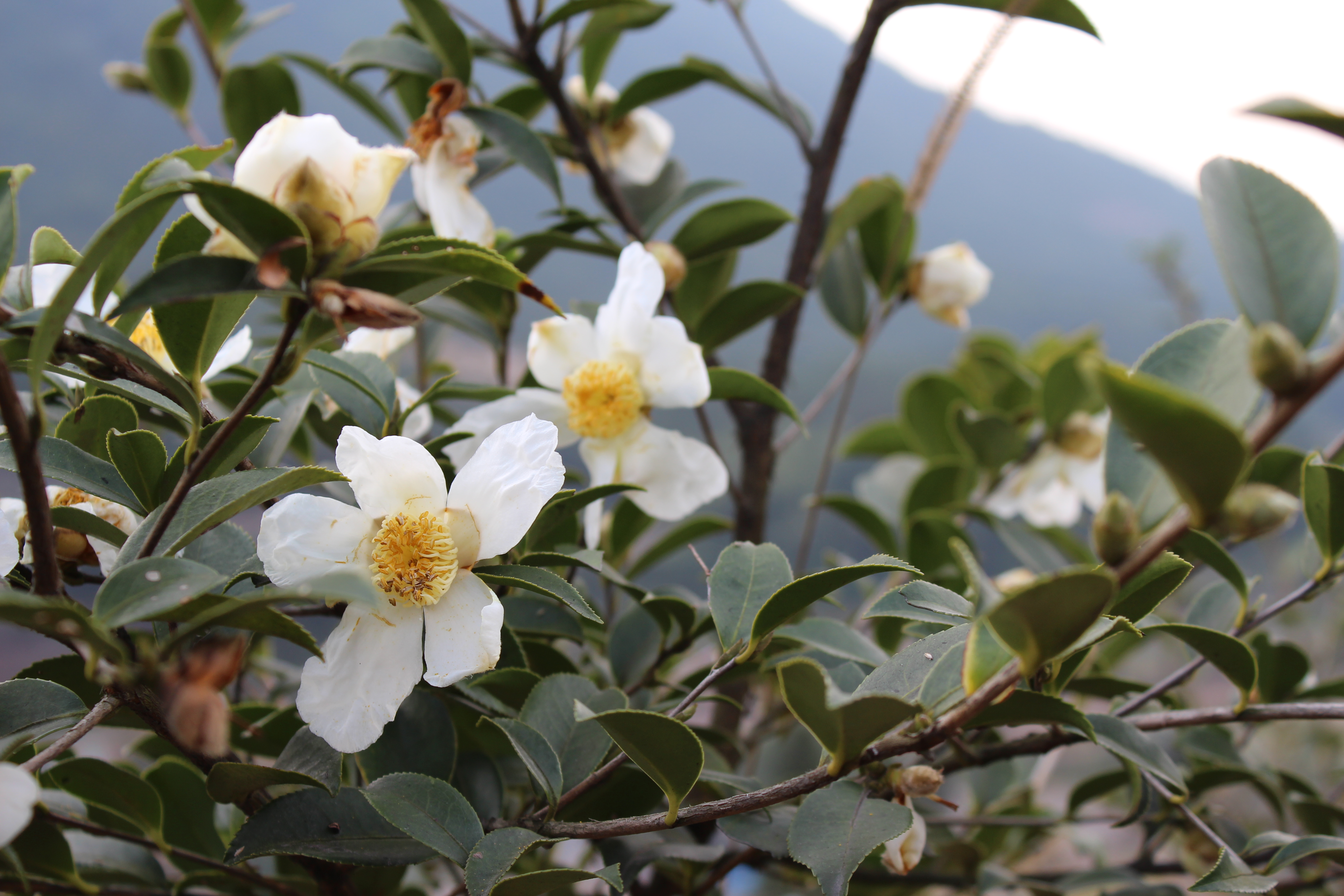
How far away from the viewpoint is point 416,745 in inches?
20.4

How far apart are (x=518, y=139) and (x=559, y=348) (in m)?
0.18

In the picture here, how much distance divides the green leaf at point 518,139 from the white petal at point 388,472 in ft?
1.02

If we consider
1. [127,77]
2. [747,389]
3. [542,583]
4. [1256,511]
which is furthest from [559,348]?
[127,77]

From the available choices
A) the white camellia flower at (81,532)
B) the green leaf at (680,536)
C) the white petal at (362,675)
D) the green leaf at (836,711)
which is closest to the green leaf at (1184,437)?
the green leaf at (836,711)

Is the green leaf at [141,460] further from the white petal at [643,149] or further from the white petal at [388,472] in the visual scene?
the white petal at [643,149]

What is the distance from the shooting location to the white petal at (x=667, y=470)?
2.11ft

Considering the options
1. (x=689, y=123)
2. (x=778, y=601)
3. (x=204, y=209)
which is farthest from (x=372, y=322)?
(x=689, y=123)

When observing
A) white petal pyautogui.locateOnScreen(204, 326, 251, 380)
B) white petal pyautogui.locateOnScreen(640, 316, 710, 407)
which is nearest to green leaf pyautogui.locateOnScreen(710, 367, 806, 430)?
white petal pyautogui.locateOnScreen(640, 316, 710, 407)

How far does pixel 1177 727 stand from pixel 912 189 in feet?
1.91

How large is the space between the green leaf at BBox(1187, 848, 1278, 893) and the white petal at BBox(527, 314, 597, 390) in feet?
1.63

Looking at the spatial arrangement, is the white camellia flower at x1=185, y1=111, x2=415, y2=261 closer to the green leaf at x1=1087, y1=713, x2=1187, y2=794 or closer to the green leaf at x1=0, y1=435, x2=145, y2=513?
the green leaf at x1=0, y1=435, x2=145, y2=513

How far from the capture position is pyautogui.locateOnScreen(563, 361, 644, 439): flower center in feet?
2.12

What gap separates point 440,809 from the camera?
17.2 inches

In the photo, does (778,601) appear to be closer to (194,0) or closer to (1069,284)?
(194,0)
